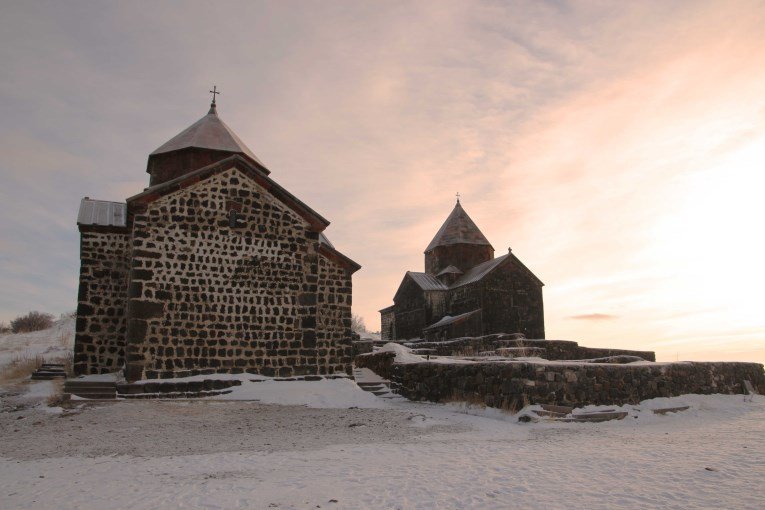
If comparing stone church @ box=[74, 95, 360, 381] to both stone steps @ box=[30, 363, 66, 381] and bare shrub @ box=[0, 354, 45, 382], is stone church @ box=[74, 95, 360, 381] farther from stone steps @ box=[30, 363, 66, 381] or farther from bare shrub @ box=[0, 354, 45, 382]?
bare shrub @ box=[0, 354, 45, 382]

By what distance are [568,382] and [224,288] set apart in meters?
9.27

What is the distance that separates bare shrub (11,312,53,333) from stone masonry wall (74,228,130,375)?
79.5ft

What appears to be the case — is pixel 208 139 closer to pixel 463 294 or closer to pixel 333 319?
pixel 333 319

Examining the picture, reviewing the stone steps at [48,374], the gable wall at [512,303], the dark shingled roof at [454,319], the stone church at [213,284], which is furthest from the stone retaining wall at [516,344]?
the stone steps at [48,374]

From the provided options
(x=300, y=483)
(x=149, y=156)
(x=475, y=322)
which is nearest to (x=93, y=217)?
(x=149, y=156)

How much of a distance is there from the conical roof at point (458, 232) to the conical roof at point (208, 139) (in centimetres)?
2012

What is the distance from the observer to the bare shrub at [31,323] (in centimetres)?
3631

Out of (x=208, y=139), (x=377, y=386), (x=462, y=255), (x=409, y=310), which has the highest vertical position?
(x=208, y=139)

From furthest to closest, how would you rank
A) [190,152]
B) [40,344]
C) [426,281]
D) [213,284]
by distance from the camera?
[426,281], [40,344], [190,152], [213,284]

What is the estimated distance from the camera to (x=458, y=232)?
3788 cm

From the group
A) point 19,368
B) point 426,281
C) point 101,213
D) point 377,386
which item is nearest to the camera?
point 377,386

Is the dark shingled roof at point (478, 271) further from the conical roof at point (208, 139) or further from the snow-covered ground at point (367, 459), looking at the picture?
the snow-covered ground at point (367, 459)

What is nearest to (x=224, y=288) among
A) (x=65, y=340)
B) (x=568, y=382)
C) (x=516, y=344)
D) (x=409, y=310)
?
(x=568, y=382)

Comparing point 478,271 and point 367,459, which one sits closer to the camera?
point 367,459
